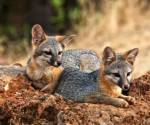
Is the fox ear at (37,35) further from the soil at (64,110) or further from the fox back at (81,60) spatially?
the soil at (64,110)

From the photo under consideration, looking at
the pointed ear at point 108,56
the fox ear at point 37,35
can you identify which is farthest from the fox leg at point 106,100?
the fox ear at point 37,35

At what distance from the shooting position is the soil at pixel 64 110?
1042cm

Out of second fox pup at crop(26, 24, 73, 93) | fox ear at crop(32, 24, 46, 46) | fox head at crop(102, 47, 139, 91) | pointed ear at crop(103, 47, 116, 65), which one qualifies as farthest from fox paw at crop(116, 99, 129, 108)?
fox ear at crop(32, 24, 46, 46)

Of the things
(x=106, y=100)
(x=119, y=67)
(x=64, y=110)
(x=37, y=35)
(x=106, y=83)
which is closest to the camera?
(x=64, y=110)

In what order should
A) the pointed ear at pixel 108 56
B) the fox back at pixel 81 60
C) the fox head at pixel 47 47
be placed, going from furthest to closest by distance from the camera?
the fox back at pixel 81 60
the fox head at pixel 47 47
the pointed ear at pixel 108 56

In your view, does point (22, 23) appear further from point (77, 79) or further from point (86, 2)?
point (77, 79)

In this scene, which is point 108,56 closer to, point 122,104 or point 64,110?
point 122,104

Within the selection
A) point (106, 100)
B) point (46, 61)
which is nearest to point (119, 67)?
point (106, 100)

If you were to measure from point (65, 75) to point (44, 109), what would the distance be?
1.23m

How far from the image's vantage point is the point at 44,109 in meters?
10.7

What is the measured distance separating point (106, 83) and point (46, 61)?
165cm

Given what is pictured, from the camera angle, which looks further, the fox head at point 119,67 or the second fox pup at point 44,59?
the second fox pup at point 44,59

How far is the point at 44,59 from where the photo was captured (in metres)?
12.4

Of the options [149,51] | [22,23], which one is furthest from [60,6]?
[149,51]
